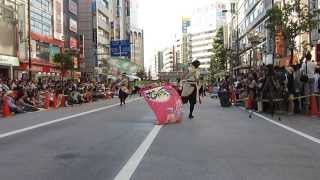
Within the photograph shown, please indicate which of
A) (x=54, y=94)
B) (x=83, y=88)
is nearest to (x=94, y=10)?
(x=83, y=88)

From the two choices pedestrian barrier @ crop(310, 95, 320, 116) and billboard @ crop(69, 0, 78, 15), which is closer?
pedestrian barrier @ crop(310, 95, 320, 116)

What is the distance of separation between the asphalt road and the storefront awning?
1500 inches

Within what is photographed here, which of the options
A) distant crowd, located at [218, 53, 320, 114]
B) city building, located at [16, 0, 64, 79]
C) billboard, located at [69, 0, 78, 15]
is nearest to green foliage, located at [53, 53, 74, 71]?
city building, located at [16, 0, 64, 79]

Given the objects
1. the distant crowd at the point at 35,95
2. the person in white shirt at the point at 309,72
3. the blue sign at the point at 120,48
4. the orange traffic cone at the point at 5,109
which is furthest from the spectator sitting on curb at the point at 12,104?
the blue sign at the point at 120,48

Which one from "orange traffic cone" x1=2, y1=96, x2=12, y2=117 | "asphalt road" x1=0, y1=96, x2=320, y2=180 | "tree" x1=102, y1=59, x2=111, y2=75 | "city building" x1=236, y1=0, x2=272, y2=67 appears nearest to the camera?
"asphalt road" x1=0, y1=96, x2=320, y2=180

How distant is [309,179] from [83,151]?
4.54m

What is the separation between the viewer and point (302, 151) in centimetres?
1091

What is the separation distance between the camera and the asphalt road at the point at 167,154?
8414mm

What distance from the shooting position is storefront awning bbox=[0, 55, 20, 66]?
5266 cm

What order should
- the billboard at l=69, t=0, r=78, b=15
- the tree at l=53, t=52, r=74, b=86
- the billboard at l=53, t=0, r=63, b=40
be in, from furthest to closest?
the billboard at l=69, t=0, r=78, b=15, the billboard at l=53, t=0, r=63, b=40, the tree at l=53, t=52, r=74, b=86

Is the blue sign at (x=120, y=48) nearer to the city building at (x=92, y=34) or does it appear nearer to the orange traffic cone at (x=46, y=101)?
the city building at (x=92, y=34)

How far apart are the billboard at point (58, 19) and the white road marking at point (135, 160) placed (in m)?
61.5

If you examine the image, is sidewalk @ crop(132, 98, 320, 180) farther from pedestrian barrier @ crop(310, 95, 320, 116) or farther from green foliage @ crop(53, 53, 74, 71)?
green foliage @ crop(53, 53, 74, 71)

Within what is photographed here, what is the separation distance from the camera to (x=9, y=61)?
54.4 m
